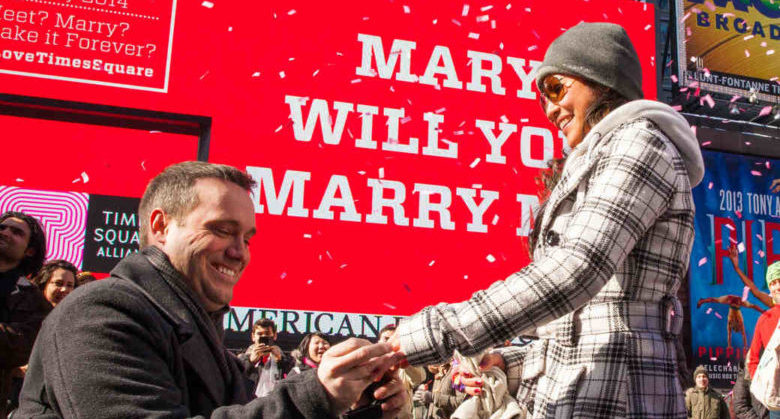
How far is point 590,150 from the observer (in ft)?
5.64

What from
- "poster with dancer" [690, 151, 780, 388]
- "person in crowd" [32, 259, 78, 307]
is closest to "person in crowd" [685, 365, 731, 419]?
"poster with dancer" [690, 151, 780, 388]

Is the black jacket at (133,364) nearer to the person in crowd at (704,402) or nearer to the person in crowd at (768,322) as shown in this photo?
the person in crowd at (768,322)

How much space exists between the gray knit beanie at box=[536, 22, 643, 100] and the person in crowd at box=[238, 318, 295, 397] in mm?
5218

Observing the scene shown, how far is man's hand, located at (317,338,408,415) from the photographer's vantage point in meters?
1.32

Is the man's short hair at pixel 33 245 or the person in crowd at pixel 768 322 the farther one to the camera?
the person in crowd at pixel 768 322

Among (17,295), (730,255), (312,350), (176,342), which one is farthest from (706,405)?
(176,342)

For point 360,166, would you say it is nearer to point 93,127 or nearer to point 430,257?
point 430,257

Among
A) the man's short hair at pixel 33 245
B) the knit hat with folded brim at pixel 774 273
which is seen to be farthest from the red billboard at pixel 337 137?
the man's short hair at pixel 33 245

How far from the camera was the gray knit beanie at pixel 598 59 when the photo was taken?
182 cm

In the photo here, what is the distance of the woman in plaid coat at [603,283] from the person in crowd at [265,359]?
17.0 feet

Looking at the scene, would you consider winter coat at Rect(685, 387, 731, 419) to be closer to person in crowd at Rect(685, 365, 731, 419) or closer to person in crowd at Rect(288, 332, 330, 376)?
person in crowd at Rect(685, 365, 731, 419)

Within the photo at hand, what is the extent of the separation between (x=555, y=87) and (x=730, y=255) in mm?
10553

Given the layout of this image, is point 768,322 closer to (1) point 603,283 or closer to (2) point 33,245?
(1) point 603,283

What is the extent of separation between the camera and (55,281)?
4.89m
